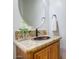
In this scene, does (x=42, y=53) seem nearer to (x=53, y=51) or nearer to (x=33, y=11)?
(x=53, y=51)

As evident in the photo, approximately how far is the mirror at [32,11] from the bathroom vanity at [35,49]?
2.04ft

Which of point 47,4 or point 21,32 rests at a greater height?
point 47,4

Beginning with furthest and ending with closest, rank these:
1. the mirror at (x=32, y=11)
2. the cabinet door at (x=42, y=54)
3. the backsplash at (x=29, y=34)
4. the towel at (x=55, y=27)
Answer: the towel at (x=55, y=27) < the mirror at (x=32, y=11) < the backsplash at (x=29, y=34) < the cabinet door at (x=42, y=54)

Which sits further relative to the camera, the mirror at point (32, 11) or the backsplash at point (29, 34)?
the mirror at point (32, 11)

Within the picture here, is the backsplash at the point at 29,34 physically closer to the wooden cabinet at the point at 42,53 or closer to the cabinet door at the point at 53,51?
the wooden cabinet at the point at 42,53

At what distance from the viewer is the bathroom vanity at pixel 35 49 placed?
Answer: 169 centimetres

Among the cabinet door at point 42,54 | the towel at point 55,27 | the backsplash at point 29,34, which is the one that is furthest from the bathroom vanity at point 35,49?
the towel at point 55,27

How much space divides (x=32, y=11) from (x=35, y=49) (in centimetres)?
127

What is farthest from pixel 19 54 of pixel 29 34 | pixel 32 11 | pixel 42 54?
pixel 32 11
